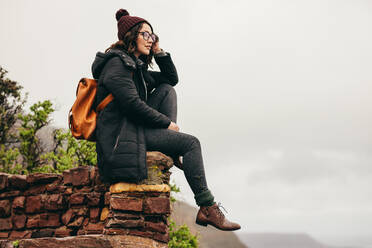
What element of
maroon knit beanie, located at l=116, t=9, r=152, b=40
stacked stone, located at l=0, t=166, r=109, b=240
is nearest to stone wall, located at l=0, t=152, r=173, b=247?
stacked stone, located at l=0, t=166, r=109, b=240

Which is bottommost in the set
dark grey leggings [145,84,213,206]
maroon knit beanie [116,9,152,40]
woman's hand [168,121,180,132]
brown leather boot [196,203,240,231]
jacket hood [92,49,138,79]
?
brown leather boot [196,203,240,231]

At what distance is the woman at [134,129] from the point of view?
3.63m

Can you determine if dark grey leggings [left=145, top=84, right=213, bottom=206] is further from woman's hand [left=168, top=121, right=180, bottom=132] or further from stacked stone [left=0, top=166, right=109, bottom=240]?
stacked stone [left=0, top=166, right=109, bottom=240]

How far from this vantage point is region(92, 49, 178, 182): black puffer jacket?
3.60 meters

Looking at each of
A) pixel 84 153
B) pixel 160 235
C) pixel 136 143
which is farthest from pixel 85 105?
pixel 84 153

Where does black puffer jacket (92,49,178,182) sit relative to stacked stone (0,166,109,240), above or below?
above

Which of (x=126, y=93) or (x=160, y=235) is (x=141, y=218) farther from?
(x=126, y=93)

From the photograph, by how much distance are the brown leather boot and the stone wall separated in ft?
1.16

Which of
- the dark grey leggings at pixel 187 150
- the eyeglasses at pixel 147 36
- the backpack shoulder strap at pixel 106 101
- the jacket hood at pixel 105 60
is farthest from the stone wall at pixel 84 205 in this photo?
the eyeglasses at pixel 147 36

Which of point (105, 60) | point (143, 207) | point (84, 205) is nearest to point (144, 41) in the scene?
point (105, 60)

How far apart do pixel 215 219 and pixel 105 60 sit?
6.64 ft

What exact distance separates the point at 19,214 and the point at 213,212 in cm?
263

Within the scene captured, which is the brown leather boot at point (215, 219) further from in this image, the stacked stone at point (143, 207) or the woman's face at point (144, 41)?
the woman's face at point (144, 41)

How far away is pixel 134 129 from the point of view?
374cm
